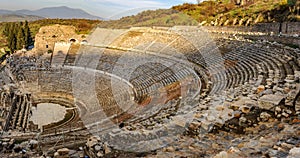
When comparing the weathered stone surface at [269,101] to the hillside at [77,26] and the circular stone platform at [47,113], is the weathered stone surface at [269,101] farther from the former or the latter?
the hillside at [77,26]

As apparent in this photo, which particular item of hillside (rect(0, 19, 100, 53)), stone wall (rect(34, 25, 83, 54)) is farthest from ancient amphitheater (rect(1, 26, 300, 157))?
hillside (rect(0, 19, 100, 53))

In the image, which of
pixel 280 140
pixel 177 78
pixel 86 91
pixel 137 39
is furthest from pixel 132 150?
pixel 137 39

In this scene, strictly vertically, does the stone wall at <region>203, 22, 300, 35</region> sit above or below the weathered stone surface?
above

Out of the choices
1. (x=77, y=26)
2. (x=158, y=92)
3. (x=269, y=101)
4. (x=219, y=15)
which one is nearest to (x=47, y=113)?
(x=158, y=92)

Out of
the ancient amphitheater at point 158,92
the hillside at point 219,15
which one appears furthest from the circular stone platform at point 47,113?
the hillside at point 219,15

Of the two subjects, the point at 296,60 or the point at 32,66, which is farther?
the point at 32,66

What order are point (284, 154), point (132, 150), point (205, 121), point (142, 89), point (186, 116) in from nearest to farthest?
point (284, 154) < point (132, 150) < point (205, 121) < point (186, 116) < point (142, 89)

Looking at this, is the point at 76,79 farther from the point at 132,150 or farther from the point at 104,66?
the point at 132,150

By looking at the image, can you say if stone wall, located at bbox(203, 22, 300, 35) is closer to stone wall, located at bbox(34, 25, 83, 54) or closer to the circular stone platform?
the circular stone platform
